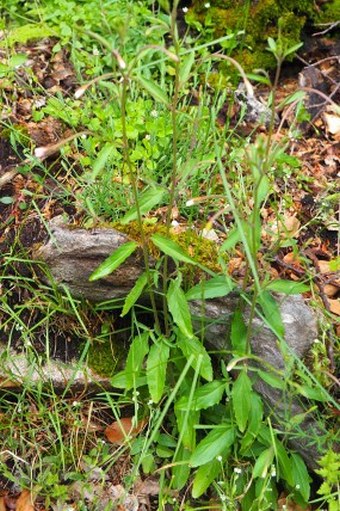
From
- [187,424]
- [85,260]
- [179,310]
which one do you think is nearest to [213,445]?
[187,424]

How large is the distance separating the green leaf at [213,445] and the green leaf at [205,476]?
8 centimetres

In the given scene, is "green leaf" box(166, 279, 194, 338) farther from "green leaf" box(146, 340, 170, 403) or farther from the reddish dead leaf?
the reddish dead leaf

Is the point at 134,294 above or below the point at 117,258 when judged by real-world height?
below

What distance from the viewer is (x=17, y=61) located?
3285 millimetres

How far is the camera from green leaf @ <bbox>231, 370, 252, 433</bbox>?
265 centimetres

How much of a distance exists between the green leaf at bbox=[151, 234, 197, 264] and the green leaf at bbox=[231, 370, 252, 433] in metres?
0.52

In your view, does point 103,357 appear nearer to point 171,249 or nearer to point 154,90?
point 171,249

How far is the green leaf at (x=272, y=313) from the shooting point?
259cm

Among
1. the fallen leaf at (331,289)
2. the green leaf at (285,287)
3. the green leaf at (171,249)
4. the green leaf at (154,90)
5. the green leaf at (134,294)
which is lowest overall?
the fallen leaf at (331,289)

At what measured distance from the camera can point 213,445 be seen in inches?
109

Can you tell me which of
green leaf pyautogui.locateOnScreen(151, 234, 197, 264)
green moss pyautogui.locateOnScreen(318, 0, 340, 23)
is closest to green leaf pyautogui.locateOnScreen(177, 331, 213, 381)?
green leaf pyautogui.locateOnScreen(151, 234, 197, 264)

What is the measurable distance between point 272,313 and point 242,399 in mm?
356

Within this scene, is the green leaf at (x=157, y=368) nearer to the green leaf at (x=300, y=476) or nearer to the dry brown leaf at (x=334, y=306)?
the green leaf at (x=300, y=476)

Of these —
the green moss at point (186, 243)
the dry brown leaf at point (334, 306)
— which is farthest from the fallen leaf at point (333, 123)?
the green moss at point (186, 243)
